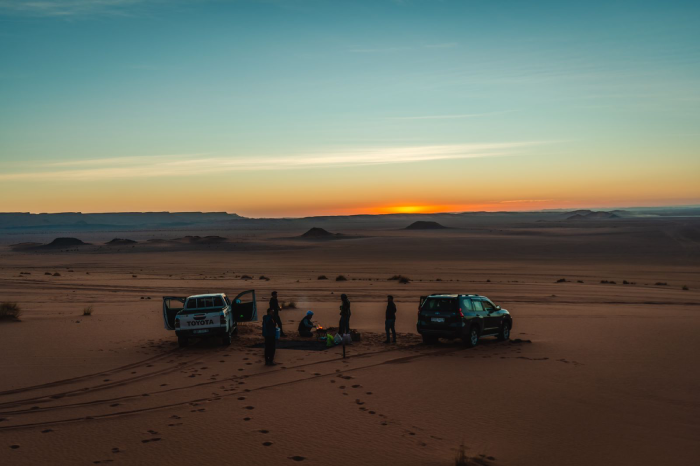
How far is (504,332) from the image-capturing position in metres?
19.3

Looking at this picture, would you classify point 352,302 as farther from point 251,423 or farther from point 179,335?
point 251,423

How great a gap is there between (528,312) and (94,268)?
4997 cm

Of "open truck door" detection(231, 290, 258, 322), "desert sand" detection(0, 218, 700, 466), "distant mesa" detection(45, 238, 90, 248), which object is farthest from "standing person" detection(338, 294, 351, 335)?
"distant mesa" detection(45, 238, 90, 248)

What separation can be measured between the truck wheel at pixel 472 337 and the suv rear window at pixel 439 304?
87 cm

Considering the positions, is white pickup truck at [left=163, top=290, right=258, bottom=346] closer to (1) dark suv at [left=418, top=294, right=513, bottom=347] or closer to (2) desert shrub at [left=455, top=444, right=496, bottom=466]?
(1) dark suv at [left=418, top=294, right=513, bottom=347]

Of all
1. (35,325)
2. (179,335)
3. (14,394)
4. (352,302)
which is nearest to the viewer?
(14,394)

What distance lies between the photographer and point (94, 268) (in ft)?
203

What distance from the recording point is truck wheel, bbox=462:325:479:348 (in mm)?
17661

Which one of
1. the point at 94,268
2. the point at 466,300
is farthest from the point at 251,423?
the point at 94,268

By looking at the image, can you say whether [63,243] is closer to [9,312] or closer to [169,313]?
[9,312]

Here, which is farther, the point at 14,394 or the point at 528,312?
the point at 528,312

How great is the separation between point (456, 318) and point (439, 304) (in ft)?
2.46

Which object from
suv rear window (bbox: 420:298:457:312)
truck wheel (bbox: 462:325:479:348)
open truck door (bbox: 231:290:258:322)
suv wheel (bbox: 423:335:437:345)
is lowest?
suv wheel (bbox: 423:335:437:345)

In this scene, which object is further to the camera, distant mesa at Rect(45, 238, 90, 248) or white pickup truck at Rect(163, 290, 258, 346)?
distant mesa at Rect(45, 238, 90, 248)
